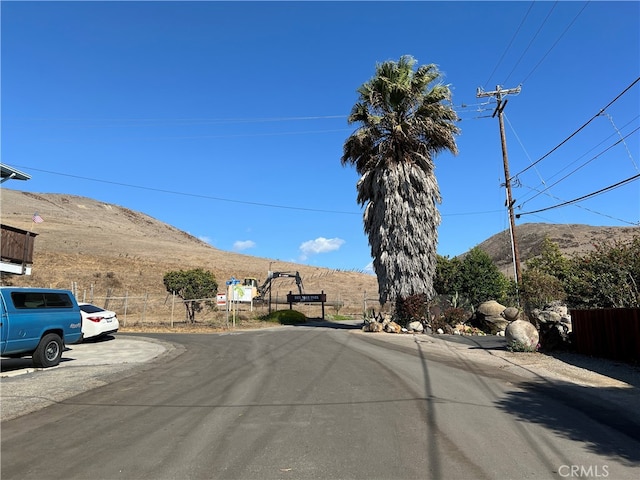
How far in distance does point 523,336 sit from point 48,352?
45.4 ft

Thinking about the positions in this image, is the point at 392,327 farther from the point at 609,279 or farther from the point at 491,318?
the point at 609,279

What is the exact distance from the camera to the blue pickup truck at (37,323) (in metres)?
10.7

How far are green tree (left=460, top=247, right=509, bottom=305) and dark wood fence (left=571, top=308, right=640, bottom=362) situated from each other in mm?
12824

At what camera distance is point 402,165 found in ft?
81.3

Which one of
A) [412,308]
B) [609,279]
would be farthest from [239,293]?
[609,279]

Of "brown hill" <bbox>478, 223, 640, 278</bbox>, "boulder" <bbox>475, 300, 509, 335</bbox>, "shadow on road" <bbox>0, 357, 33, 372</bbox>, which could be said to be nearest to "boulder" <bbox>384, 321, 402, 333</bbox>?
"boulder" <bbox>475, 300, 509, 335</bbox>

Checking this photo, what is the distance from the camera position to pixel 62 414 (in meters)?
7.20

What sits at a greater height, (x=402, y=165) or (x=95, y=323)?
(x=402, y=165)

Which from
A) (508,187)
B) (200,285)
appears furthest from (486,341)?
(200,285)

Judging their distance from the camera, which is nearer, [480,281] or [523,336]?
[523,336]

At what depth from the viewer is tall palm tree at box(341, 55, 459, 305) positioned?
2428cm

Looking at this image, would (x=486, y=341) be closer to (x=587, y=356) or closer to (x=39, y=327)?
(x=587, y=356)

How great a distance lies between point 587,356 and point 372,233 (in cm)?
1399

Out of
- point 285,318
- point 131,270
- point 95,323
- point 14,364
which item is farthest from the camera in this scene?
point 131,270
